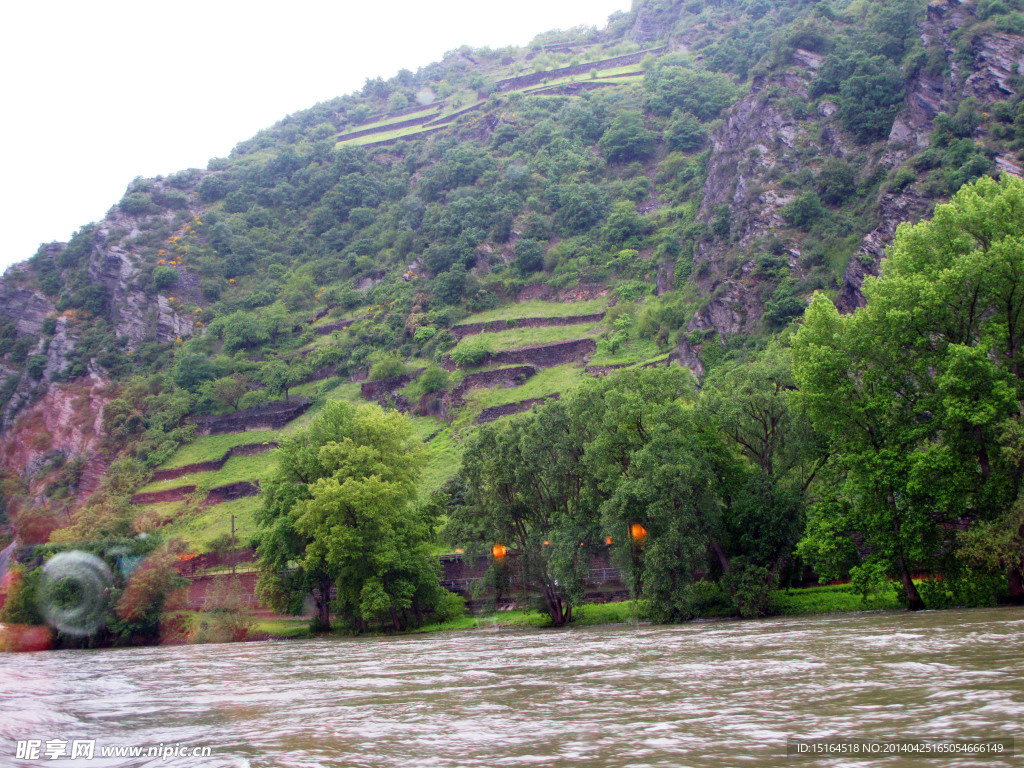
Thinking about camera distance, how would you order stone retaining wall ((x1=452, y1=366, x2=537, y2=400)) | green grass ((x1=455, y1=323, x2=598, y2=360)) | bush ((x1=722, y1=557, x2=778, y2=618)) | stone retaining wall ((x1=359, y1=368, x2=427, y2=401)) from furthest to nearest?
stone retaining wall ((x1=359, y1=368, x2=427, y2=401)), green grass ((x1=455, y1=323, x2=598, y2=360)), stone retaining wall ((x1=452, y1=366, x2=537, y2=400)), bush ((x1=722, y1=557, x2=778, y2=618))

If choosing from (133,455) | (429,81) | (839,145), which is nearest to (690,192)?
(839,145)

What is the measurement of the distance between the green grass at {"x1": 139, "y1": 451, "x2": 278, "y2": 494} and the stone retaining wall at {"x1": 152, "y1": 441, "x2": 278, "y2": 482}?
0.49 m

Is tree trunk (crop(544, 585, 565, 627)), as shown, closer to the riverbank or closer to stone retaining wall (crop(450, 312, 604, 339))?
the riverbank

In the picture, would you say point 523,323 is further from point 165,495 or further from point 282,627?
point 282,627

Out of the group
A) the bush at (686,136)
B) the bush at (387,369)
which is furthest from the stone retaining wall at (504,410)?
the bush at (686,136)

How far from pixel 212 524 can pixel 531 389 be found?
29.1 m

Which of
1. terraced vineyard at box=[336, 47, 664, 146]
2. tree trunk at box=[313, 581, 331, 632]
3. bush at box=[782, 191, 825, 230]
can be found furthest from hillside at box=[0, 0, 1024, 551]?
tree trunk at box=[313, 581, 331, 632]

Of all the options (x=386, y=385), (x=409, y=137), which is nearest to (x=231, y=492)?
(x=386, y=385)

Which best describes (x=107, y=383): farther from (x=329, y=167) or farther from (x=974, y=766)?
(x=974, y=766)

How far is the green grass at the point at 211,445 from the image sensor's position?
255ft

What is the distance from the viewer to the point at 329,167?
5069 inches

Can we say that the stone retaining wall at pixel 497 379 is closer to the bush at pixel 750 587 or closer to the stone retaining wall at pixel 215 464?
the stone retaining wall at pixel 215 464

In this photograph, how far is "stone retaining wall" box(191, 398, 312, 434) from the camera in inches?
3246

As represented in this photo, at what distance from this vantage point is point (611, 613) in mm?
34781
